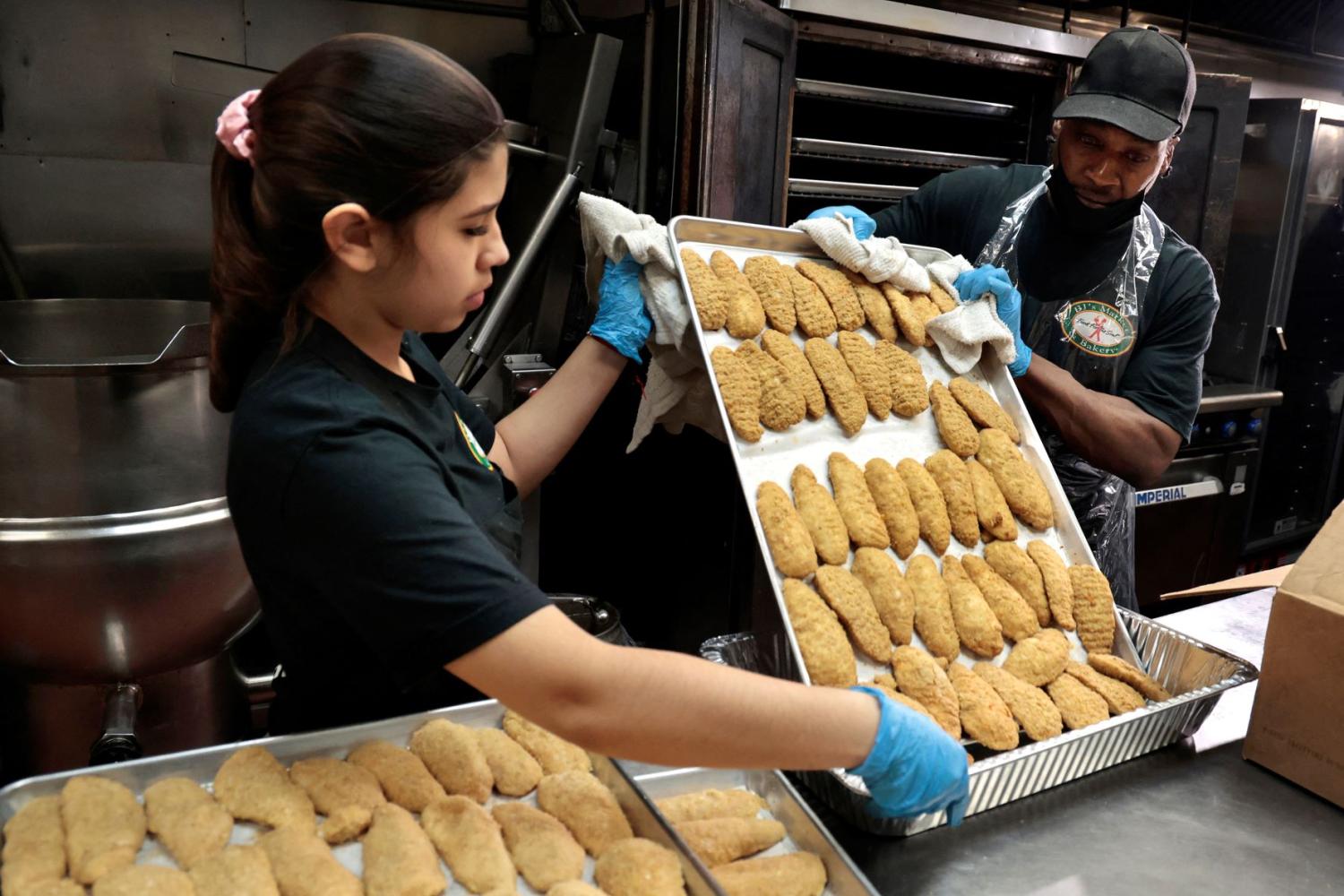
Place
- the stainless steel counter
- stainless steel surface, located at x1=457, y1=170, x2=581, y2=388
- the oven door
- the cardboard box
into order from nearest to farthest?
the stainless steel counter, the cardboard box, stainless steel surface, located at x1=457, y1=170, x2=581, y2=388, the oven door

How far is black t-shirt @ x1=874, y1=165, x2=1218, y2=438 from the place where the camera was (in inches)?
85.7

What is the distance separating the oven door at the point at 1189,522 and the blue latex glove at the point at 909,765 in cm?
317

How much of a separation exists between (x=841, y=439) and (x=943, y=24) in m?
2.05

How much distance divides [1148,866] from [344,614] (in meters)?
1.04

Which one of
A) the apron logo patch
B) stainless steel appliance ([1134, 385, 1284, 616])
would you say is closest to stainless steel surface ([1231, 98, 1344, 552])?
stainless steel appliance ([1134, 385, 1284, 616])

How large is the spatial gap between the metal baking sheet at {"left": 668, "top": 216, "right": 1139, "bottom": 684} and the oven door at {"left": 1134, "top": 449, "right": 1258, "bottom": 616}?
92.2 inches

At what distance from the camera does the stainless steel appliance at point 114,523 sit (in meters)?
1.77

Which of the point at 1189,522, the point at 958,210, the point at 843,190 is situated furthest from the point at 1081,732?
the point at 1189,522

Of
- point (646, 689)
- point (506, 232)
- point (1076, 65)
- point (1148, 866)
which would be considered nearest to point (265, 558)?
point (646, 689)

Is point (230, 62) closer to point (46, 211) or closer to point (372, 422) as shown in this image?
point (46, 211)

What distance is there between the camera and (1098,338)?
224 cm

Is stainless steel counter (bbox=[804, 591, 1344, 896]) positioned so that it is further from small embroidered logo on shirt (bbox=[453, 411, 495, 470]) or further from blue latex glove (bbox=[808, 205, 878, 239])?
blue latex glove (bbox=[808, 205, 878, 239])

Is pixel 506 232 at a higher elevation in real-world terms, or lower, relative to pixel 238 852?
higher

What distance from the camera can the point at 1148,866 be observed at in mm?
1183
